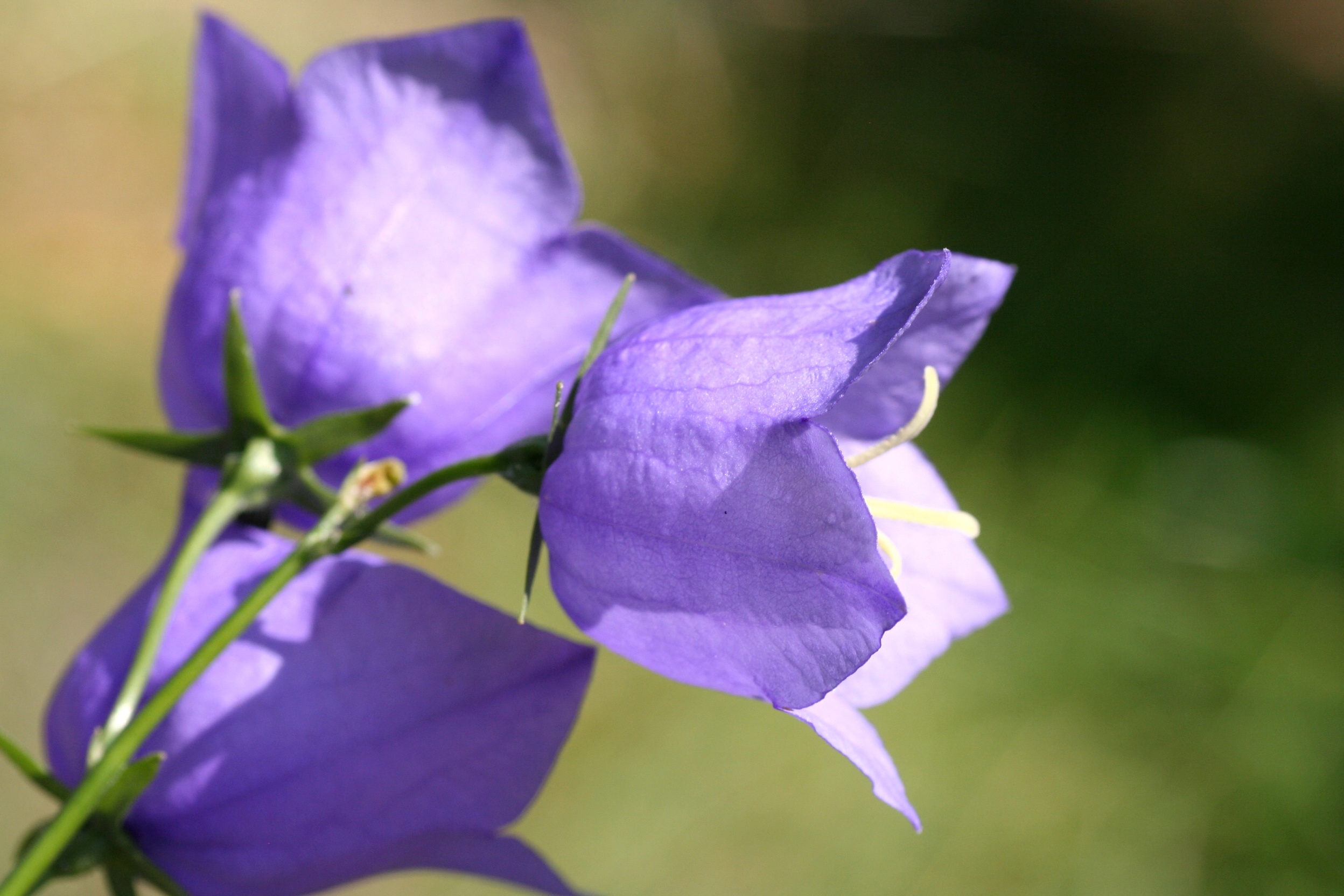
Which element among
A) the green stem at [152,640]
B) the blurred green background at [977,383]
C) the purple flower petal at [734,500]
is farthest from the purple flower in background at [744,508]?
the blurred green background at [977,383]

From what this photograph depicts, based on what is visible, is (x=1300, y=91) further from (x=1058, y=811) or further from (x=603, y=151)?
(x=1058, y=811)

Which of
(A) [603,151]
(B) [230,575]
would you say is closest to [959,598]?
(B) [230,575]

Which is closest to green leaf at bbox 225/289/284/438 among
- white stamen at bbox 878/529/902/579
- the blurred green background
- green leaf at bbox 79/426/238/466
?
green leaf at bbox 79/426/238/466

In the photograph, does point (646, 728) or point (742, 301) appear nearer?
point (742, 301)

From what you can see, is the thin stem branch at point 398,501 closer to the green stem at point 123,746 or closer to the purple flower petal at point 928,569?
the green stem at point 123,746

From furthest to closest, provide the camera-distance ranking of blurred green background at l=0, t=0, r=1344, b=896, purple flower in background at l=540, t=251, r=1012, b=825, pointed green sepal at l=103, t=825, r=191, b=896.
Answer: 1. blurred green background at l=0, t=0, r=1344, b=896
2. pointed green sepal at l=103, t=825, r=191, b=896
3. purple flower in background at l=540, t=251, r=1012, b=825

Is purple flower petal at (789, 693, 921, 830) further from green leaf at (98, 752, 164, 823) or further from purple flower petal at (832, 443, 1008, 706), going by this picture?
green leaf at (98, 752, 164, 823)
